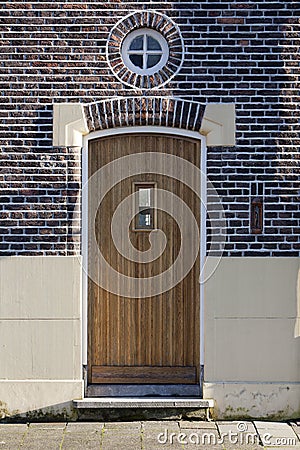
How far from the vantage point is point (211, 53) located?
21.3 ft

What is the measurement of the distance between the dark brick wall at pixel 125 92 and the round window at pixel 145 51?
183 mm

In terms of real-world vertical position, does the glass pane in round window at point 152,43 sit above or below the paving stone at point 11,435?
above

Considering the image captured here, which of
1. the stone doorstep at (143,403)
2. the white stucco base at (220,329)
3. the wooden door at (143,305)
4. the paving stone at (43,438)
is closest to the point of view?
the paving stone at (43,438)

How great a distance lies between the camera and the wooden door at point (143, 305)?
21.8 ft

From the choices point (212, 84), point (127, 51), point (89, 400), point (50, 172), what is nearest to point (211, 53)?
point (212, 84)

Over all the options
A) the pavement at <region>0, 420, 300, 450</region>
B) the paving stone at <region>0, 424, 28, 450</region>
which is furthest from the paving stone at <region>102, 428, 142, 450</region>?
the paving stone at <region>0, 424, 28, 450</region>

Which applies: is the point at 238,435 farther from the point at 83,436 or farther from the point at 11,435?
the point at 11,435

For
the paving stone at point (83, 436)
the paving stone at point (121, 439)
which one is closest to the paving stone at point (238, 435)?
the paving stone at point (121, 439)

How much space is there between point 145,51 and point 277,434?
3.43 m

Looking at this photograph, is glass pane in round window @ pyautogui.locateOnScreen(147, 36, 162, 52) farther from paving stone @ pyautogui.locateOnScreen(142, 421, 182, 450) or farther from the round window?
paving stone @ pyautogui.locateOnScreen(142, 421, 182, 450)

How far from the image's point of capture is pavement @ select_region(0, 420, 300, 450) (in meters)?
5.91

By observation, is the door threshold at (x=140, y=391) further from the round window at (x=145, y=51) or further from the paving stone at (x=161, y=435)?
the round window at (x=145, y=51)

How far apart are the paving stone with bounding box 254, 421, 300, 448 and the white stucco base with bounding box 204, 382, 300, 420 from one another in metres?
0.11

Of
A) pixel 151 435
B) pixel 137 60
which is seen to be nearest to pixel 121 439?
pixel 151 435
